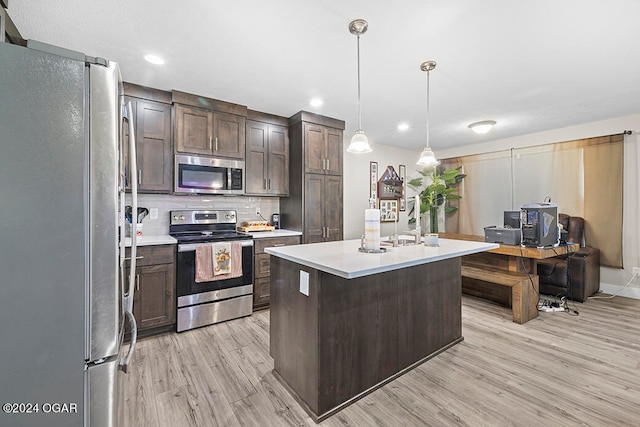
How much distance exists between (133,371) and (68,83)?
216 cm

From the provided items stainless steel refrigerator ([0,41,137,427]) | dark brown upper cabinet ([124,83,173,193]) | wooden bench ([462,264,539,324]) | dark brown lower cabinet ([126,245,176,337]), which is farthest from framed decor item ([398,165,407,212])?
stainless steel refrigerator ([0,41,137,427])

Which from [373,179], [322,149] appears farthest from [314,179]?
[373,179]

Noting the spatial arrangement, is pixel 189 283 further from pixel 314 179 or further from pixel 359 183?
pixel 359 183

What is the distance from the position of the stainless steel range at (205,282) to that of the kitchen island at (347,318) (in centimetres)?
118

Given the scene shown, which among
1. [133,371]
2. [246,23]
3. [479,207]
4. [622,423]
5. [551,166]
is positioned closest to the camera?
[622,423]

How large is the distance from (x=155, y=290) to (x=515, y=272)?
3.86 metres

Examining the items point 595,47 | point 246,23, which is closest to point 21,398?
point 246,23

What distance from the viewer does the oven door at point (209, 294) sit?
2834 mm

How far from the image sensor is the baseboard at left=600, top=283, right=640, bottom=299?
3.84m

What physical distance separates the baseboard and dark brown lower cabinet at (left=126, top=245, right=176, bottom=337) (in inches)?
226

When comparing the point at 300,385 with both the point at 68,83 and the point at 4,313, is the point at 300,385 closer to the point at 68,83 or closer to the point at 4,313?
the point at 4,313

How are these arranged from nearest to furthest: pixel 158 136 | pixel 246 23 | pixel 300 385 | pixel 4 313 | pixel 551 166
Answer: pixel 4 313, pixel 300 385, pixel 246 23, pixel 158 136, pixel 551 166

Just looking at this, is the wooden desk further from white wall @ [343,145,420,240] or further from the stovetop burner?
the stovetop burner

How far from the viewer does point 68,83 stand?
896mm
